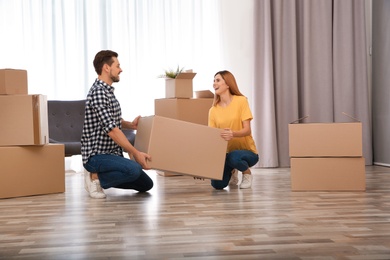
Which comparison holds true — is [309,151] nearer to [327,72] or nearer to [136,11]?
[327,72]

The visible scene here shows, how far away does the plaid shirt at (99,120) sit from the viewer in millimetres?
3713

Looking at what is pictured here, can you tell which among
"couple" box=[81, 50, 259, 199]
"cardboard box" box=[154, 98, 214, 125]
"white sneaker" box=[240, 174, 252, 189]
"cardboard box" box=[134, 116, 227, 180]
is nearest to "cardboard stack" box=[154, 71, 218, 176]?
"cardboard box" box=[154, 98, 214, 125]

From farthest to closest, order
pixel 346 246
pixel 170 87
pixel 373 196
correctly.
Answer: pixel 170 87 < pixel 373 196 < pixel 346 246

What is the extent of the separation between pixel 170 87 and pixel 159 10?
1146mm

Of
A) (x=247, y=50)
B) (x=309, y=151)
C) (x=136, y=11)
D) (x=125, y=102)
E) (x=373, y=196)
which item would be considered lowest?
(x=373, y=196)

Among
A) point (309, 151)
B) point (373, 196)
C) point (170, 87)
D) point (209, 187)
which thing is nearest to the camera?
point (373, 196)

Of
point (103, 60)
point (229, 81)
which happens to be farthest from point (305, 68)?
point (103, 60)

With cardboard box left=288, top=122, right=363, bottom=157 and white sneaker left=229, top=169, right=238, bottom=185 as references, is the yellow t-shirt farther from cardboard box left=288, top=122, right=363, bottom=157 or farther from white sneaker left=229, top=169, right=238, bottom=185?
cardboard box left=288, top=122, right=363, bottom=157

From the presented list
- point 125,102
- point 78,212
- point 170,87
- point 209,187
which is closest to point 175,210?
point 78,212

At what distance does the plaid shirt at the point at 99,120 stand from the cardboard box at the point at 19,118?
365 mm

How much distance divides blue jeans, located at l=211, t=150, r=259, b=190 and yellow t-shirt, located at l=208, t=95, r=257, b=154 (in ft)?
0.32

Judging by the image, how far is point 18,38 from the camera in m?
5.68

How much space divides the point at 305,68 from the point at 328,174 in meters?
2.04

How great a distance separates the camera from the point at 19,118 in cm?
393
